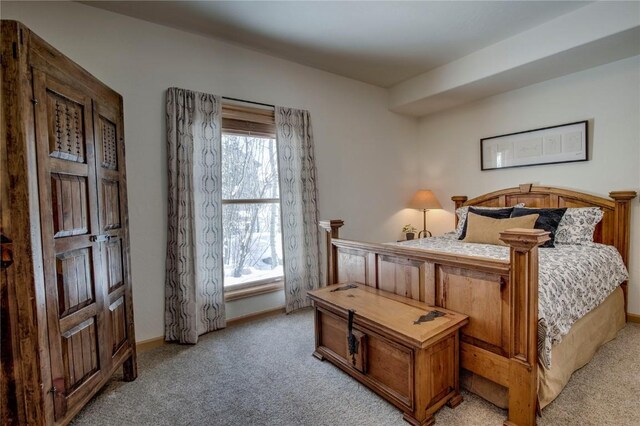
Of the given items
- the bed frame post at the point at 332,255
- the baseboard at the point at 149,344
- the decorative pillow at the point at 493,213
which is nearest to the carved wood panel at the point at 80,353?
the baseboard at the point at 149,344

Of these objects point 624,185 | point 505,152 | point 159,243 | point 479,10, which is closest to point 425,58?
point 479,10

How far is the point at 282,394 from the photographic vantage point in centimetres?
190

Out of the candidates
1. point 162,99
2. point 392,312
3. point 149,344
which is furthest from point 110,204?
point 392,312

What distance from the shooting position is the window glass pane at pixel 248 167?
3006 millimetres

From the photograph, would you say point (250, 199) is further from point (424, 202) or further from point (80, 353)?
point (424, 202)

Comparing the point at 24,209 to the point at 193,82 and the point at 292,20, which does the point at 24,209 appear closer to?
the point at 193,82

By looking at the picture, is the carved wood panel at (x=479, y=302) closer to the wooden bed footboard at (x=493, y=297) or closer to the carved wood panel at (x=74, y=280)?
the wooden bed footboard at (x=493, y=297)

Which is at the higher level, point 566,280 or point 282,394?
point 566,280

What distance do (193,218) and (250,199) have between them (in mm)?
644

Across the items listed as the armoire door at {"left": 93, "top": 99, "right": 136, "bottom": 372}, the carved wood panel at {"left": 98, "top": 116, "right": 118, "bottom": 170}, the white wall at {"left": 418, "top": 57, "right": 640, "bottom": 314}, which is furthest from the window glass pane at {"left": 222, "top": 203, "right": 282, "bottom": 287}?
the white wall at {"left": 418, "top": 57, "right": 640, "bottom": 314}

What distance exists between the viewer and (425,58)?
330 centimetres

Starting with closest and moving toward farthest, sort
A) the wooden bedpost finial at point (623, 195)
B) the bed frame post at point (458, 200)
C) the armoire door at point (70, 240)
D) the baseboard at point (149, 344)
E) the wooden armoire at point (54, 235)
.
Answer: the wooden armoire at point (54, 235) < the armoire door at point (70, 240) < the baseboard at point (149, 344) < the wooden bedpost finial at point (623, 195) < the bed frame post at point (458, 200)

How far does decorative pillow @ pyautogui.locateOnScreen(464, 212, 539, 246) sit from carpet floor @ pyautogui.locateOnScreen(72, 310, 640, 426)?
3.64 ft

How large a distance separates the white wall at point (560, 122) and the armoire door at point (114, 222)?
12.5 ft
